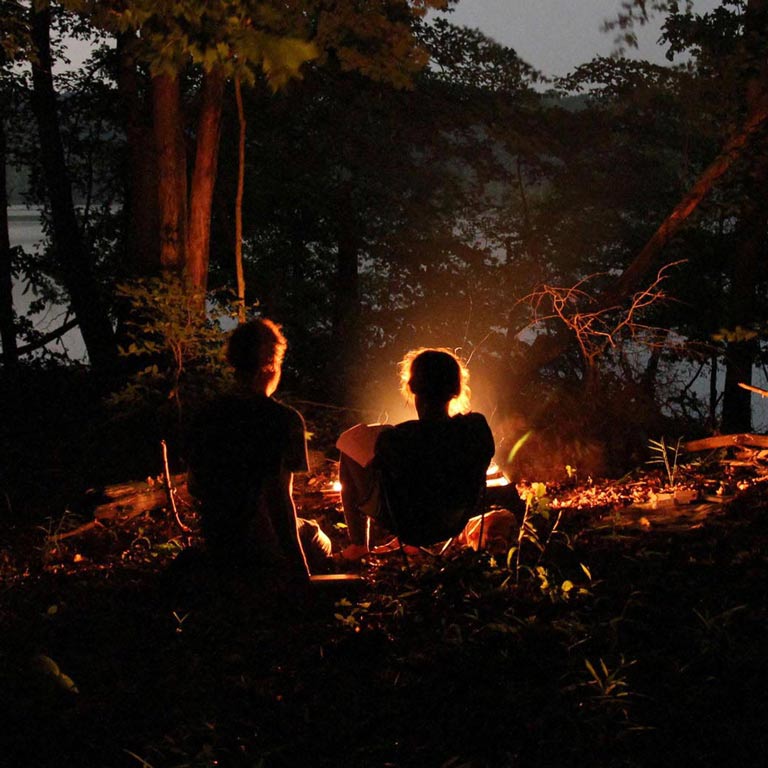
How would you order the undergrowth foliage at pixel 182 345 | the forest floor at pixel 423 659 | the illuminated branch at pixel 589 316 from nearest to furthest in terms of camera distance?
the forest floor at pixel 423 659 < the illuminated branch at pixel 589 316 < the undergrowth foliage at pixel 182 345

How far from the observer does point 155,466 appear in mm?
7473

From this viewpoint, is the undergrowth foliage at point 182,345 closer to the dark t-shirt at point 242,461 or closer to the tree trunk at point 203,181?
the tree trunk at point 203,181

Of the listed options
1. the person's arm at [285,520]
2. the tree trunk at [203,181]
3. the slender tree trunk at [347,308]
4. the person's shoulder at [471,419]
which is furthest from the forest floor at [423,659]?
the slender tree trunk at [347,308]

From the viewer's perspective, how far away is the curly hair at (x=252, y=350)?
382 centimetres

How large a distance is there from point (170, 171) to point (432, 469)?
17.7 ft


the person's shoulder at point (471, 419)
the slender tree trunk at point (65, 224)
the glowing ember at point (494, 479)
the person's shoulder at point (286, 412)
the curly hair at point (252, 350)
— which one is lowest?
the glowing ember at point (494, 479)

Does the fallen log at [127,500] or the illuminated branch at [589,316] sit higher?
the illuminated branch at [589,316]

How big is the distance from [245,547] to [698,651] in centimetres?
208

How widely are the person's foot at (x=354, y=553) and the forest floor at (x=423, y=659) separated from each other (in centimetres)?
19

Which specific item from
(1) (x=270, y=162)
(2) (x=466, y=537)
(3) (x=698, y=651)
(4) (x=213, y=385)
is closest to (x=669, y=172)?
(1) (x=270, y=162)

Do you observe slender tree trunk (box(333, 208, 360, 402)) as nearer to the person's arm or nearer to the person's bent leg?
the person's bent leg

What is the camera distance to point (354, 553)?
4406 mm

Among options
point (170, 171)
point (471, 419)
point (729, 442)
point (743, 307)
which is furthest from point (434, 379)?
point (743, 307)

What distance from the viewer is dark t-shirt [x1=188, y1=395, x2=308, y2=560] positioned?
3738 mm
